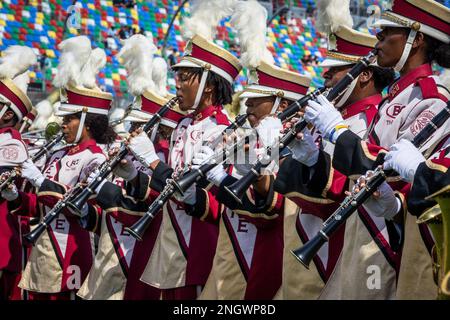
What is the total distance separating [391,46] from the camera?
4.32 m

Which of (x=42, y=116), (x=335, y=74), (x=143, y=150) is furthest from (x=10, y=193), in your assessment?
(x=42, y=116)

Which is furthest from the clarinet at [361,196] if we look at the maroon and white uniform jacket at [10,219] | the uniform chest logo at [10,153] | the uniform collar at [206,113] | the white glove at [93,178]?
the uniform chest logo at [10,153]

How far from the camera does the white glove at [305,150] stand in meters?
4.44

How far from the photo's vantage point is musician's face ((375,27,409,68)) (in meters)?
4.30

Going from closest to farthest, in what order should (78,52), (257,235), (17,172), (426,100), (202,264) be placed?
(426,100), (257,235), (202,264), (17,172), (78,52)

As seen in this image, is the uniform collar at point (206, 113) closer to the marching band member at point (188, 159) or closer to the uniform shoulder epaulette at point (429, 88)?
the marching band member at point (188, 159)

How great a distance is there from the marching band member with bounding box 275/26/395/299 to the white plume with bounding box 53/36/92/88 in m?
3.22

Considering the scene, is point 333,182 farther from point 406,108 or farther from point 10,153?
point 10,153

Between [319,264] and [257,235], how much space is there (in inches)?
29.5

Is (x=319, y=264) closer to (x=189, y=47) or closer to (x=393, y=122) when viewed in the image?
(x=393, y=122)

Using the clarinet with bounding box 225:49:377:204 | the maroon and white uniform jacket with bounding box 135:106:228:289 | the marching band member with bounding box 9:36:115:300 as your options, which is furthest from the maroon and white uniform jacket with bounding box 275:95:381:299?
the marching band member with bounding box 9:36:115:300

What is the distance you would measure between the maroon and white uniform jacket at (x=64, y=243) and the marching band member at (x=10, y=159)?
0.31 meters
